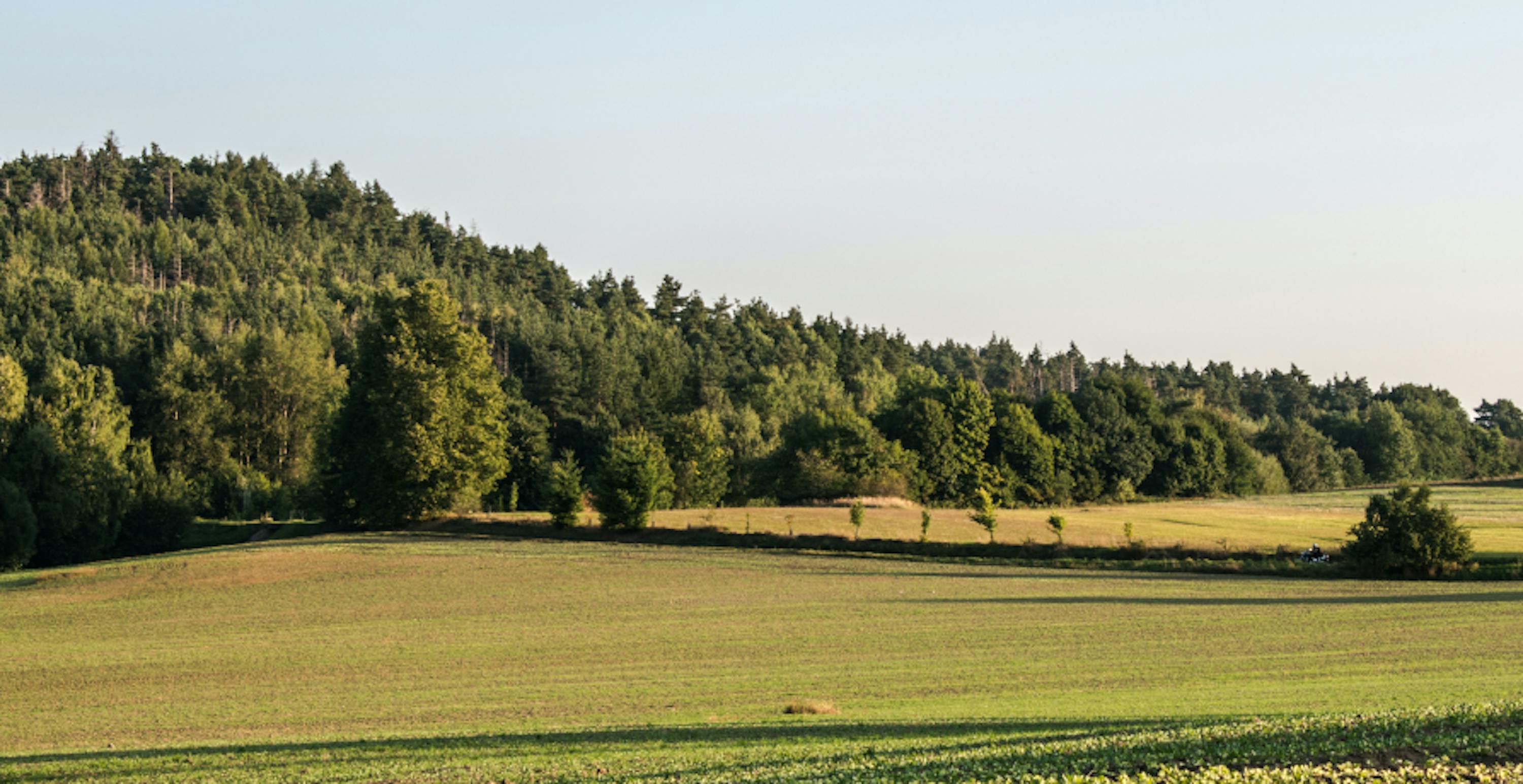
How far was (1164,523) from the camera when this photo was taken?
7531 cm

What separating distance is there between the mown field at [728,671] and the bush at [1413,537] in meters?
Answer: 2.25

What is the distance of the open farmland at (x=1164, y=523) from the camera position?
56.9 meters

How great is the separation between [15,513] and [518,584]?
38978 millimetres

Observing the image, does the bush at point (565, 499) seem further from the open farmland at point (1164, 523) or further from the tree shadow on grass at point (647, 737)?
the tree shadow on grass at point (647, 737)

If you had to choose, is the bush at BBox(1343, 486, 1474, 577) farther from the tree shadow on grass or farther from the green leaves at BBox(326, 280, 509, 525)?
the green leaves at BBox(326, 280, 509, 525)

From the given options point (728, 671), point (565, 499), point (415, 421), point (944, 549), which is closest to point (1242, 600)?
point (944, 549)

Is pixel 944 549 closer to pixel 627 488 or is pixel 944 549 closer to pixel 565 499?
pixel 627 488

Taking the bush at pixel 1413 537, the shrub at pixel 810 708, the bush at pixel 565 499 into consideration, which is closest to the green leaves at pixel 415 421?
the bush at pixel 565 499

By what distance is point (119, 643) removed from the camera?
110 ft

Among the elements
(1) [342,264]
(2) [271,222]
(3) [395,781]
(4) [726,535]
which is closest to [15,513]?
(4) [726,535]

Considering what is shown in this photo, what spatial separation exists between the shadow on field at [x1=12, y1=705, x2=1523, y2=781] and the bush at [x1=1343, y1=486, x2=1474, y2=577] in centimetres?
3090

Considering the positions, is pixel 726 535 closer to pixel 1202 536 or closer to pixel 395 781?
pixel 1202 536

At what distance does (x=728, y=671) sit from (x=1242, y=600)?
21.0 meters

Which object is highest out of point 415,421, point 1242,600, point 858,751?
point 415,421
